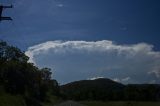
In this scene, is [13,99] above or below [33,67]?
below

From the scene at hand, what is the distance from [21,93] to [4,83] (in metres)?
5.45

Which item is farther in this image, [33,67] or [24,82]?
[33,67]

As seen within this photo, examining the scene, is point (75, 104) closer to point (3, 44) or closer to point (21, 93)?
point (21, 93)

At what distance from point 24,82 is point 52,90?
60214 millimetres

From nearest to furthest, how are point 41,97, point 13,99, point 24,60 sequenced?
1. point 13,99
2. point 24,60
3. point 41,97

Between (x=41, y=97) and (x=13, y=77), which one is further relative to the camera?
(x=41, y=97)

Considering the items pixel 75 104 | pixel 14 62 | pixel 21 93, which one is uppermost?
pixel 14 62

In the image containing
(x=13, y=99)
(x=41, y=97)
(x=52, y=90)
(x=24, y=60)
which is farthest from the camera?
(x=52, y=90)

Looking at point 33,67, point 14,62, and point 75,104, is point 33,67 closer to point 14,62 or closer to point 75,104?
point 14,62

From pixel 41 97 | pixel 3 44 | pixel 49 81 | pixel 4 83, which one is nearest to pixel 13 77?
pixel 4 83

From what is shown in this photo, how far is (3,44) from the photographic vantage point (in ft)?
434

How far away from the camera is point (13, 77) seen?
126 metres

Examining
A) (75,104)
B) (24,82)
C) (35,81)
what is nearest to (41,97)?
(35,81)

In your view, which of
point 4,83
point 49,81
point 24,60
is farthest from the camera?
point 49,81
